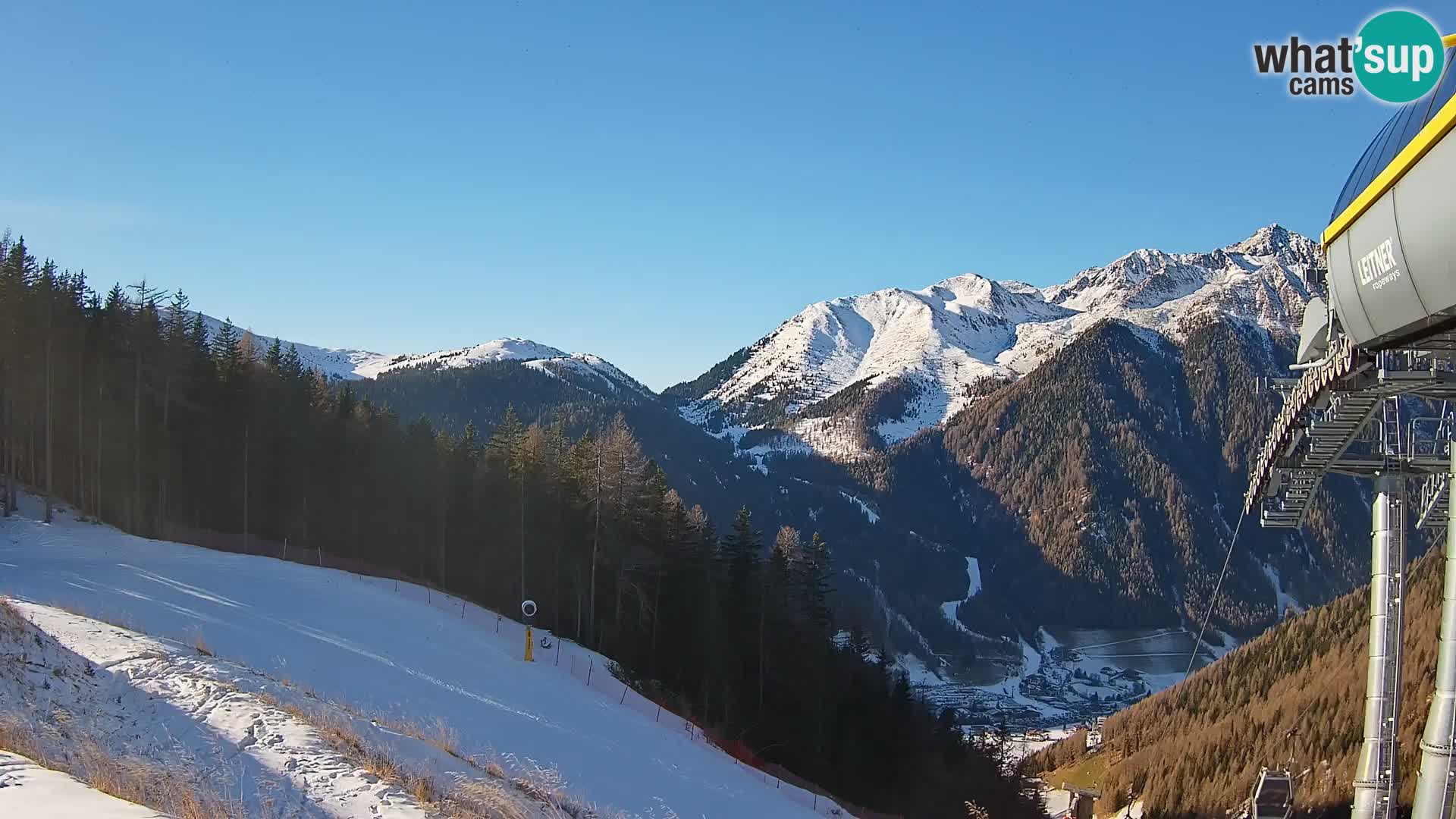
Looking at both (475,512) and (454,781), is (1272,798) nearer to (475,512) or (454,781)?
(454,781)

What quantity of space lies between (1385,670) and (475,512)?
40.0 metres

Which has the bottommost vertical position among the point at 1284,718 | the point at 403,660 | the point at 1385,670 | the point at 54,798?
the point at 1284,718

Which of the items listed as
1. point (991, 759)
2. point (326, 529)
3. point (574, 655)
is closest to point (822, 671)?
point (991, 759)

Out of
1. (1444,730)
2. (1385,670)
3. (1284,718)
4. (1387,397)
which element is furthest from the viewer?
(1284,718)

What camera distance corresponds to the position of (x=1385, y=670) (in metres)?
15.4

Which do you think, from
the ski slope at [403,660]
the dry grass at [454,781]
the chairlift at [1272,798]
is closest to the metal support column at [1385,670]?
the chairlift at [1272,798]

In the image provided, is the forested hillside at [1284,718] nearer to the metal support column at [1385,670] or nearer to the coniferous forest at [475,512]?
the coniferous forest at [475,512]

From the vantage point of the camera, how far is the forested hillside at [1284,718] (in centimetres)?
2358

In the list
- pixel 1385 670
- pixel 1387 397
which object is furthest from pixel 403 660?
pixel 1387 397

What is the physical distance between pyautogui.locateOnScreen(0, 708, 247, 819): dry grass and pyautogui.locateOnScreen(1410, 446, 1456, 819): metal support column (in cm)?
1331

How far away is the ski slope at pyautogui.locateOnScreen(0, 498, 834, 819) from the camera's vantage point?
15914mm

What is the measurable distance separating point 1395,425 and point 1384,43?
8.53m

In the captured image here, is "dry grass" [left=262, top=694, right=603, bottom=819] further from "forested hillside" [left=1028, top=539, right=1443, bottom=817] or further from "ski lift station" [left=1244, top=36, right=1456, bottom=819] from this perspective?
"forested hillside" [left=1028, top=539, right=1443, bottom=817]

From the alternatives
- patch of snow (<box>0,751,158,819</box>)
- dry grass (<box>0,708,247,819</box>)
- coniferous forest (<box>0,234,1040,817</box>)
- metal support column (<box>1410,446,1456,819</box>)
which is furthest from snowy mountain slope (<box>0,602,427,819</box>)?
coniferous forest (<box>0,234,1040,817</box>)
